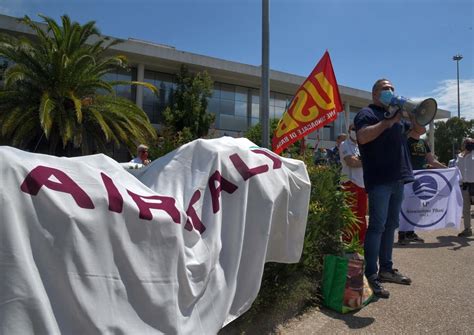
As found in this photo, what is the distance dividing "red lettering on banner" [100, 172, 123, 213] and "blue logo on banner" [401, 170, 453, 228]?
5886mm

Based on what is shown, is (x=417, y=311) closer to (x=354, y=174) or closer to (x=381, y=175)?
(x=381, y=175)

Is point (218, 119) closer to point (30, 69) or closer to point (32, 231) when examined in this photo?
point (30, 69)

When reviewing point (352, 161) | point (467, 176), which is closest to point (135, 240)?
point (352, 161)

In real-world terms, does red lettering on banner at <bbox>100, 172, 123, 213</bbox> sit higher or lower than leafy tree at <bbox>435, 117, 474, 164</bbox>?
lower

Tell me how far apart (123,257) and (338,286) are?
7.10 ft

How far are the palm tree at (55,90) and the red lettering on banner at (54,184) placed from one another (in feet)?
46.7

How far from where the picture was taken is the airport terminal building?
920 inches

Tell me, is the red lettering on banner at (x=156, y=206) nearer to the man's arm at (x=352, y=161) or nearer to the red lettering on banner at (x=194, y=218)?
the red lettering on banner at (x=194, y=218)

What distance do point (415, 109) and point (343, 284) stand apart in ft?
5.45

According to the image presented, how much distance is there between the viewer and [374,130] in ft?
12.6

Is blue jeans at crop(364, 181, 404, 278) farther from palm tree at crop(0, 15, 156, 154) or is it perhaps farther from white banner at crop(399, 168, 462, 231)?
palm tree at crop(0, 15, 156, 154)

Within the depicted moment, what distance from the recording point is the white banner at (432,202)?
693 centimetres

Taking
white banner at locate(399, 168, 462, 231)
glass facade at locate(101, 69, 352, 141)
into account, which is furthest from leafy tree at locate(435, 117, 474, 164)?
white banner at locate(399, 168, 462, 231)

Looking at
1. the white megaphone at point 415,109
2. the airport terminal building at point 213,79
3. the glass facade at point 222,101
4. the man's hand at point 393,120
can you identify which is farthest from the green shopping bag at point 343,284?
the glass facade at point 222,101
